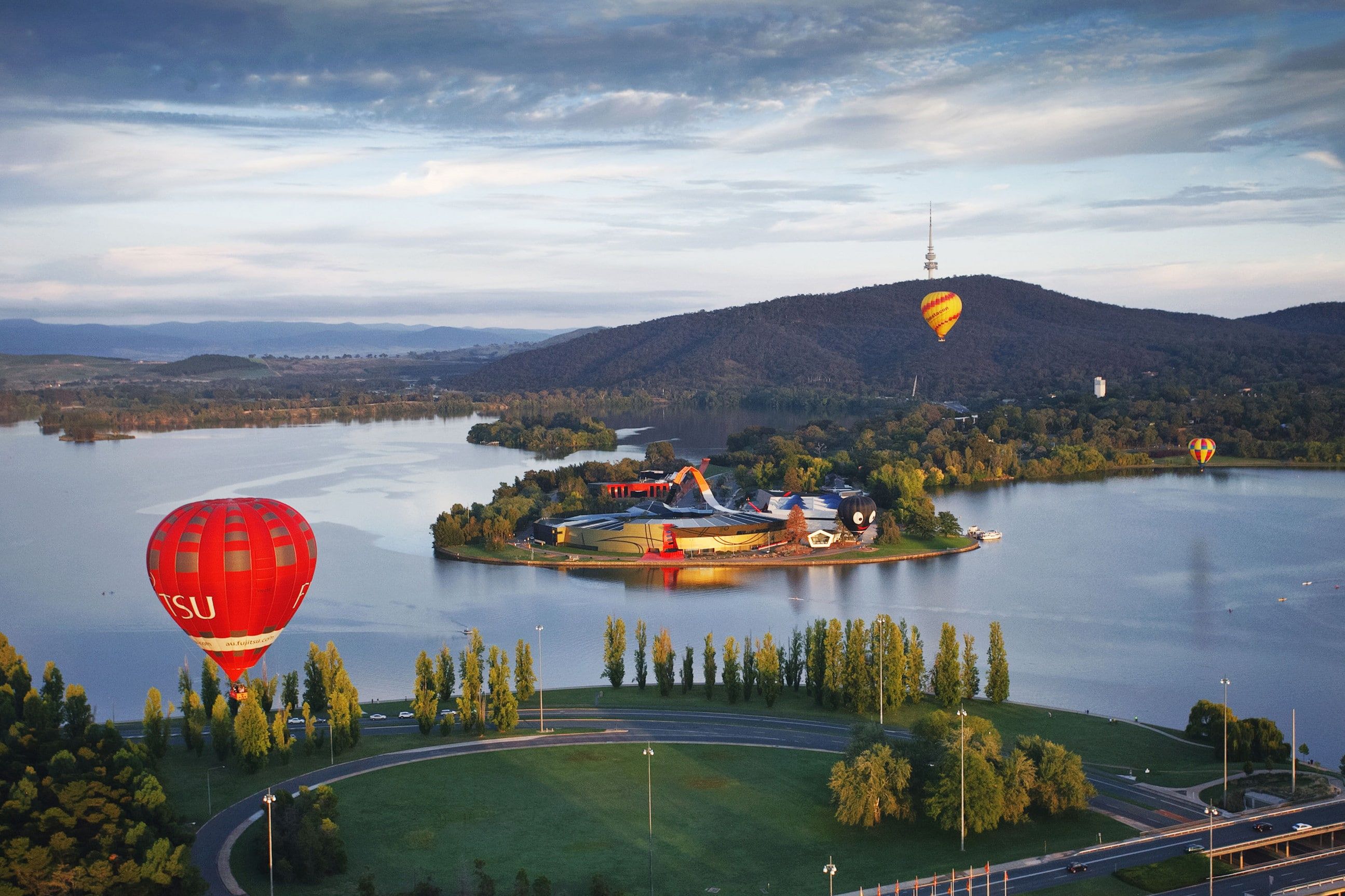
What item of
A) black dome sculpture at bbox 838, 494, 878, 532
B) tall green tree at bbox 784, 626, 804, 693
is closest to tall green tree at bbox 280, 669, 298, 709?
tall green tree at bbox 784, 626, 804, 693

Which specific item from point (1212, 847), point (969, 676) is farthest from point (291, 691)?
point (1212, 847)

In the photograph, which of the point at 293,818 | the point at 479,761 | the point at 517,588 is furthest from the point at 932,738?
the point at 517,588

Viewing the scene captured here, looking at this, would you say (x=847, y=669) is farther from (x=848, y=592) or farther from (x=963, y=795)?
(x=848, y=592)

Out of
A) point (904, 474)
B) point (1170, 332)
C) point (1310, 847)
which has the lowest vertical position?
point (1310, 847)

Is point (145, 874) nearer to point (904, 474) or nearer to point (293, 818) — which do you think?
point (293, 818)

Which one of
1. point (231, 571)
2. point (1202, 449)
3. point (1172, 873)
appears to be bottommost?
point (1172, 873)

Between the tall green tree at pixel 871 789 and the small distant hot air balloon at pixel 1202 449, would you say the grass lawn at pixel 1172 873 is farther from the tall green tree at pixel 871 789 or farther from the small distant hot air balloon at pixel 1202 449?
the small distant hot air balloon at pixel 1202 449

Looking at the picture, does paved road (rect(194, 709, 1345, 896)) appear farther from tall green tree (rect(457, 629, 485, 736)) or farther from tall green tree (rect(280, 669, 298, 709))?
tall green tree (rect(280, 669, 298, 709))
